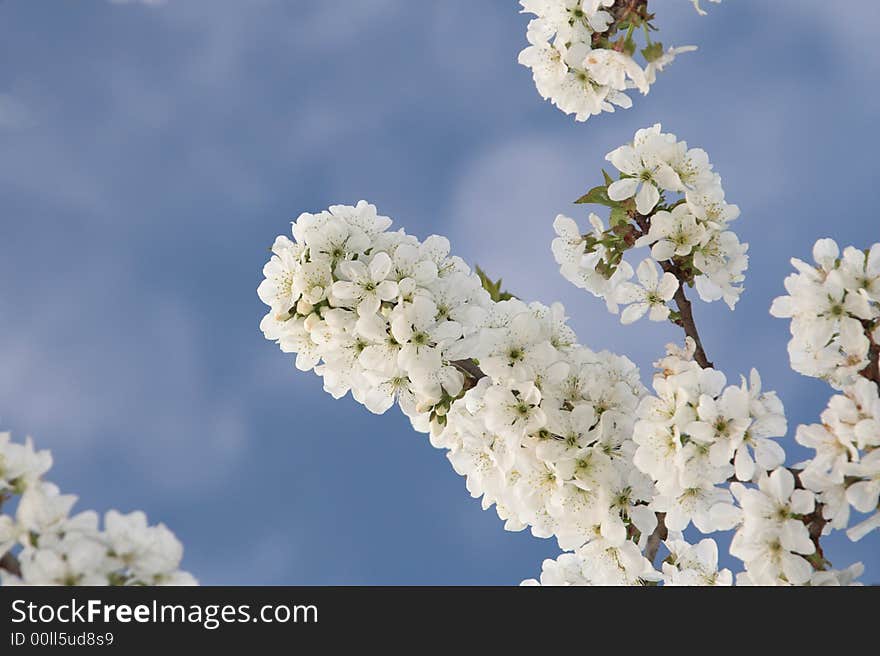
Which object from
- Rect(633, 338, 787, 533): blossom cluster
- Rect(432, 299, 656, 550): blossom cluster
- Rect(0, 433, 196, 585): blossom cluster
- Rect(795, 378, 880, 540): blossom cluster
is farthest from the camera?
Rect(432, 299, 656, 550): blossom cluster

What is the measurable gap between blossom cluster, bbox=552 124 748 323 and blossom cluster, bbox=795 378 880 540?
2.38 feet

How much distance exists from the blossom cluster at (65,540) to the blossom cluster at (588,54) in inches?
74.5

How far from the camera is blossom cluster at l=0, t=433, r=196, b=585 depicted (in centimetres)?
173

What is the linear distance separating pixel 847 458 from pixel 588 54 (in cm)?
155

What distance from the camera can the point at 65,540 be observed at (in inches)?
68.9

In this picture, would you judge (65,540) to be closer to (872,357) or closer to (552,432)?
(552,432)

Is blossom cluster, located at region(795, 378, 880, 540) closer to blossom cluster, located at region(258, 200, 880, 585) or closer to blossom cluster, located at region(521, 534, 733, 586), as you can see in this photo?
blossom cluster, located at region(258, 200, 880, 585)

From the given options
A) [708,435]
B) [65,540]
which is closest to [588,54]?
[708,435]

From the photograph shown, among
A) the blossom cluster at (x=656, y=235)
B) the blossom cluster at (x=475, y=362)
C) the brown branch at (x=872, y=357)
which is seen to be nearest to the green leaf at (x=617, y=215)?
the blossom cluster at (x=656, y=235)

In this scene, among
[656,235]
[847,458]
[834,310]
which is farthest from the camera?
[656,235]

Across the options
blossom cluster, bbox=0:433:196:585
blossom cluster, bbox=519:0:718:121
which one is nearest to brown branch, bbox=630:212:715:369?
blossom cluster, bbox=519:0:718:121

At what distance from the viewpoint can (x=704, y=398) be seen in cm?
229
